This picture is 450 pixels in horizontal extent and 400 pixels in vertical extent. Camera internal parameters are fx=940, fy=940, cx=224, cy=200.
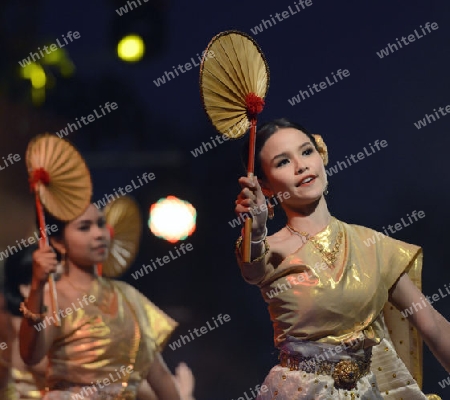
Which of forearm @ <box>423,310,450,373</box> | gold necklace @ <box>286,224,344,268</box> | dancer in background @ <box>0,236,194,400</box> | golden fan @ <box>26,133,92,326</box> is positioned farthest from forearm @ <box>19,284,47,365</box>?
forearm @ <box>423,310,450,373</box>

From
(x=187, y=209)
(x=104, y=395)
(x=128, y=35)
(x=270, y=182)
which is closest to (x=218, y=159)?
(x=187, y=209)

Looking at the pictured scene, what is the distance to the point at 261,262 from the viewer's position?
9.80ft

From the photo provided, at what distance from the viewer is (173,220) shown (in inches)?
219

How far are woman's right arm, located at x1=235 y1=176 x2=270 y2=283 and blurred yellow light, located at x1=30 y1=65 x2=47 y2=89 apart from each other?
2806mm

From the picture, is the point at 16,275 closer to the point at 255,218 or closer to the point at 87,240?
the point at 87,240

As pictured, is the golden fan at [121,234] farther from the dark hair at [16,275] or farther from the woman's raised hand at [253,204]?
the woman's raised hand at [253,204]

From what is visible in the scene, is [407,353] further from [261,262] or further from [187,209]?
[187,209]

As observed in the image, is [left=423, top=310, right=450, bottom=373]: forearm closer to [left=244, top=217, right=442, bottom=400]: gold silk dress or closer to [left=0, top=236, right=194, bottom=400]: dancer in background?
[left=244, top=217, right=442, bottom=400]: gold silk dress

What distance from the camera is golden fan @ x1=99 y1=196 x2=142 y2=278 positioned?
470 centimetres

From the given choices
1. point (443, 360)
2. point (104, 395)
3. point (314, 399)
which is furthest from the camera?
point (104, 395)

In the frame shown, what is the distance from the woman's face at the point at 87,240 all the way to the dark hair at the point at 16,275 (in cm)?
33

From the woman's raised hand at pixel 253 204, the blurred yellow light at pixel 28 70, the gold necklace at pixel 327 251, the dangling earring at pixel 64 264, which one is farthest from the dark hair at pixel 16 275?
the woman's raised hand at pixel 253 204

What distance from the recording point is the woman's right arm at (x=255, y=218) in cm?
288

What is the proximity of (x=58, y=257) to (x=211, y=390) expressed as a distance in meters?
1.58
